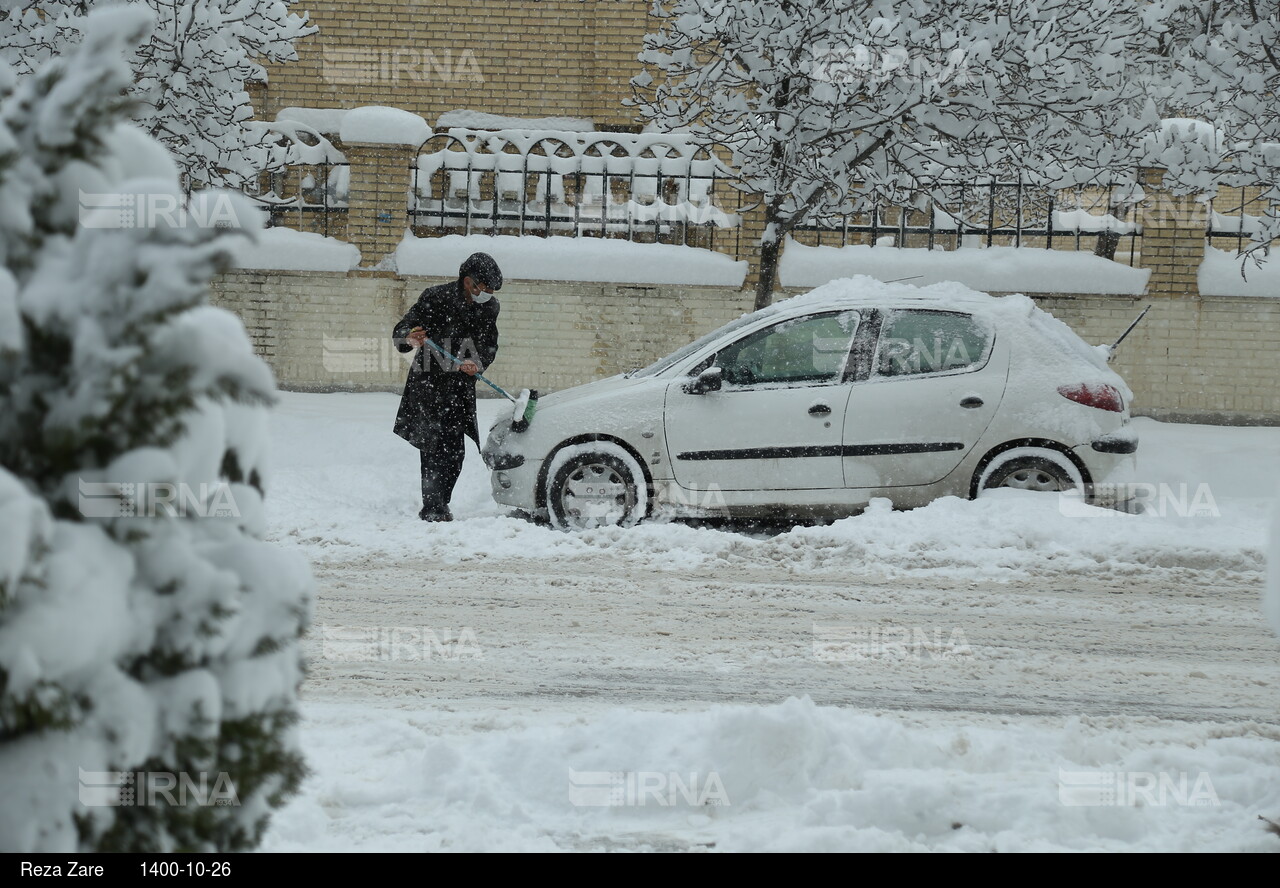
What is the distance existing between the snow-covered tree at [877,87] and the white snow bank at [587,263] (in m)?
1.13

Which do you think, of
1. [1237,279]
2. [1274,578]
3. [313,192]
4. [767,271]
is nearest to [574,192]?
[767,271]

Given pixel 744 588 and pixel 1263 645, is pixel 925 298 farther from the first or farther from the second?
pixel 1263 645

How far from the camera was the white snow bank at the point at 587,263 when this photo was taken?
42.0ft

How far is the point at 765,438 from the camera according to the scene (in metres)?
7.84

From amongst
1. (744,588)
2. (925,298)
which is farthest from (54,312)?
(925,298)

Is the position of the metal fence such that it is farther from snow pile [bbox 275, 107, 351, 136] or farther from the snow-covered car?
the snow-covered car

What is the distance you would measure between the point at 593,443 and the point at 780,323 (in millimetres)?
1535

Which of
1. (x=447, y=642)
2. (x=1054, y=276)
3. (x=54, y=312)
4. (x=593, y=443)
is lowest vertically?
(x=447, y=642)

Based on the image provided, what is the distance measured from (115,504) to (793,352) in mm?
6614

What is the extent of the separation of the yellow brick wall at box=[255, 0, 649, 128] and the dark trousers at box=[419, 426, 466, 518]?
938 cm

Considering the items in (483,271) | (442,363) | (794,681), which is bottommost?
(794,681)

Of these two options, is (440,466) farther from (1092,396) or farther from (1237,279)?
(1237,279)

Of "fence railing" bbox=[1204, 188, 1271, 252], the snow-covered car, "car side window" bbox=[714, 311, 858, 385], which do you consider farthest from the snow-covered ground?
"fence railing" bbox=[1204, 188, 1271, 252]

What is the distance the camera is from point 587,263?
42.0 feet
